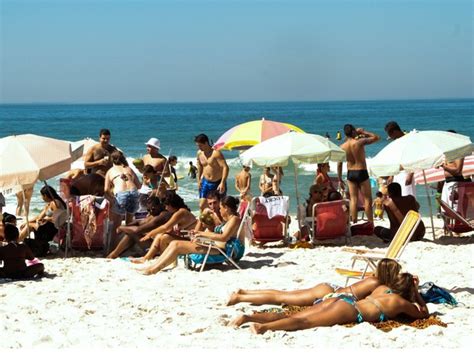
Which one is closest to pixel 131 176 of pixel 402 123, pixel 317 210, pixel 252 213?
pixel 252 213

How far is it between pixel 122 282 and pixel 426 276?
2807mm

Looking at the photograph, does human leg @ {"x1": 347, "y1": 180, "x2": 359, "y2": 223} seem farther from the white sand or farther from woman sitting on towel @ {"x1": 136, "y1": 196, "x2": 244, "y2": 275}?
woman sitting on towel @ {"x1": 136, "y1": 196, "x2": 244, "y2": 275}

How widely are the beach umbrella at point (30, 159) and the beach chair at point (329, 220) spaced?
9.14 feet

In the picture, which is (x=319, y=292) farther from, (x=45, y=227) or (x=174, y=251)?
(x=45, y=227)

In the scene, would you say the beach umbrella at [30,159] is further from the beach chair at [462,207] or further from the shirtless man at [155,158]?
the beach chair at [462,207]

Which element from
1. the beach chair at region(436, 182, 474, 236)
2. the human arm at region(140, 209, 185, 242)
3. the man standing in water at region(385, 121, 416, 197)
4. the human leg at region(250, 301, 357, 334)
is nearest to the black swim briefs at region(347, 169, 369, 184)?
the man standing in water at region(385, 121, 416, 197)

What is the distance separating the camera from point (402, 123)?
60250 mm

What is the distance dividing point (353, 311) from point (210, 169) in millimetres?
4829

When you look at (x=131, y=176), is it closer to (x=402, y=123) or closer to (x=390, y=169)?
(x=390, y=169)

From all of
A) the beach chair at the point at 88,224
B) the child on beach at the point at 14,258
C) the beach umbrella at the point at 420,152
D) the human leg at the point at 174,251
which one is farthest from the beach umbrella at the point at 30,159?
the beach umbrella at the point at 420,152

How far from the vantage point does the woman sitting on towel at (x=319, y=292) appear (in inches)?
240

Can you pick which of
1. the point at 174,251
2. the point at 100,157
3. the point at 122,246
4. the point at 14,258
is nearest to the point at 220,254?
the point at 174,251

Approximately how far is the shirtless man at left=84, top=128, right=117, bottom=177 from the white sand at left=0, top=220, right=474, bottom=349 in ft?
5.61

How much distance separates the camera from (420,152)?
9.30m
